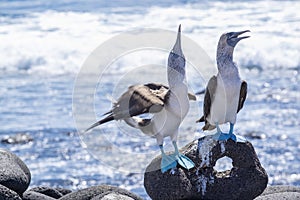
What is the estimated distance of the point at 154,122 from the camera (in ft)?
19.9

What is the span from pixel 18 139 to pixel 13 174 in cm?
553

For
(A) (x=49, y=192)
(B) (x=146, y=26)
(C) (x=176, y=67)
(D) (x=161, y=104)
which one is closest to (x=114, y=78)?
(B) (x=146, y=26)

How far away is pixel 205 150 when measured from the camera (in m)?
6.74

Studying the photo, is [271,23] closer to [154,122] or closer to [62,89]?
[62,89]

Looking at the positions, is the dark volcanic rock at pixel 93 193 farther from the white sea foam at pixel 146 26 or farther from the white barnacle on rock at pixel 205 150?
the white sea foam at pixel 146 26

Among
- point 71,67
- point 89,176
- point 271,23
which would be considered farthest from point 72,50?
point 89,176

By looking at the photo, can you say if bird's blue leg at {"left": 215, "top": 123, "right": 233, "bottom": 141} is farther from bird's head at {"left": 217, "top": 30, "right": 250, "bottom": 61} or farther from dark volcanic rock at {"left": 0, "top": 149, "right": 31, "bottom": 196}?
dark volcanic rock at {"left": 0, "top": 149, "right": 31, "bottom": 196}

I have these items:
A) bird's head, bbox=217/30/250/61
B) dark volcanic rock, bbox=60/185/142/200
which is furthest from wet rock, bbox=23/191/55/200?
bird's head, bbox=217/30/250/61

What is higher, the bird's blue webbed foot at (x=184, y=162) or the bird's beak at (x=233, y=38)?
the bird's beak at (x=233, y=38)

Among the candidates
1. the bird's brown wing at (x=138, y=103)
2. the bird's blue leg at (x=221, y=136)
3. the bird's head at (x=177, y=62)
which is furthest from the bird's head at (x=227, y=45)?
the bird's blue leg at (x=221, y=136)

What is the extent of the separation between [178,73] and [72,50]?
16.1 metres

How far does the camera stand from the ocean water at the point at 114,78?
423 inches

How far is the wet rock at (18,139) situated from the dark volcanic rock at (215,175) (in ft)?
20.3

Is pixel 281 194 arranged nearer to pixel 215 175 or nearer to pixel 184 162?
pixel 215 175
